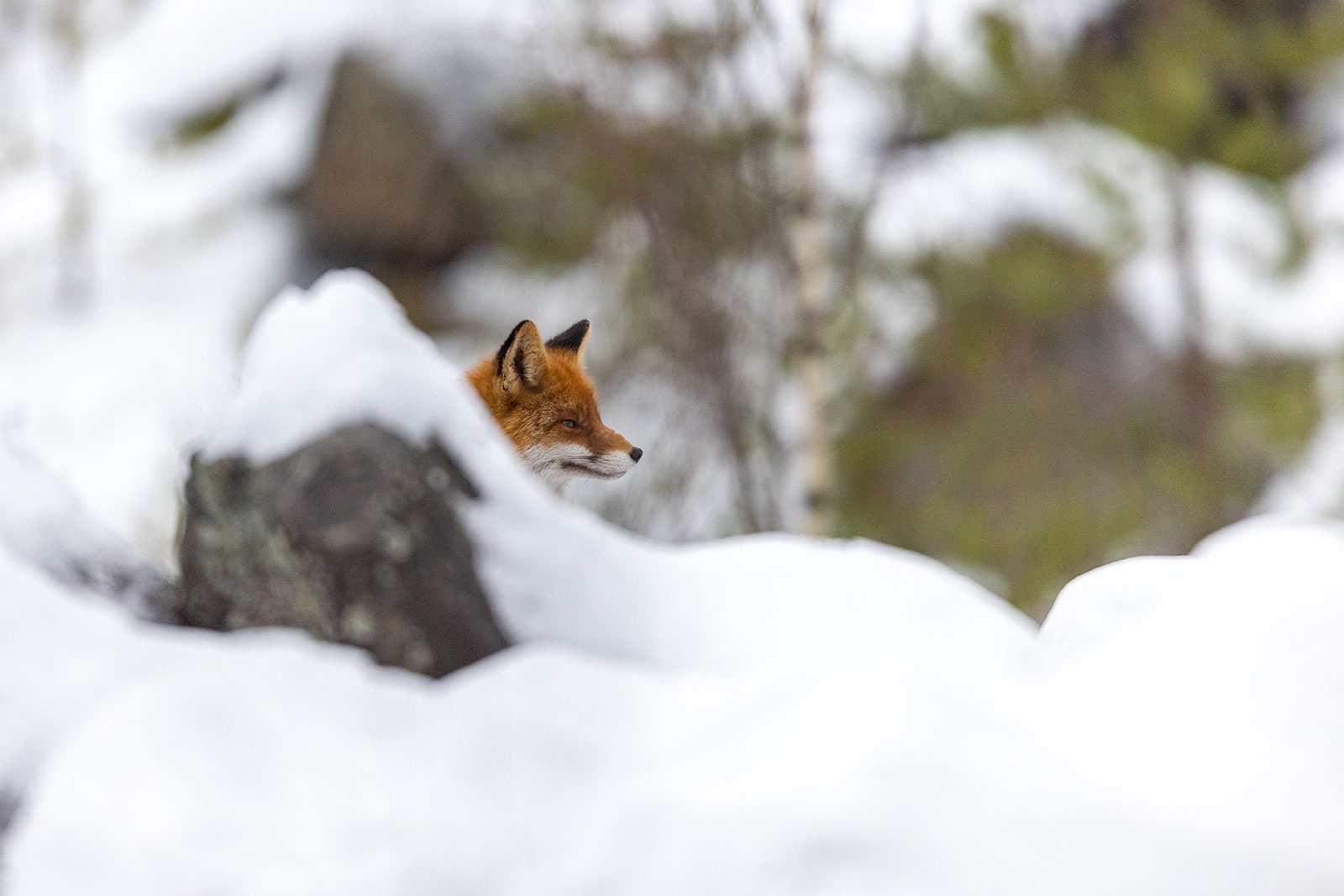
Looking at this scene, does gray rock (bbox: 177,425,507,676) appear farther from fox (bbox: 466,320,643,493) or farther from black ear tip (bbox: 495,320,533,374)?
fox (bbox: 466,320,643,493)

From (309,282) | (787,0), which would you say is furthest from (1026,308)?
(309,282)

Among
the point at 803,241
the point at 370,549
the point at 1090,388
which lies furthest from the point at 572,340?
the point at 1090,388

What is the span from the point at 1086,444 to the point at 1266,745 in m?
8.37

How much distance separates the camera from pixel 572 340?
4.47 meters

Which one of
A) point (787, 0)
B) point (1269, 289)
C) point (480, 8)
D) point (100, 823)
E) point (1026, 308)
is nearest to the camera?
point (100, 823)

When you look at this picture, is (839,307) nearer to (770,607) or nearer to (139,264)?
(770,607)

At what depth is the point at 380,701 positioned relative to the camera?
6.46 ft

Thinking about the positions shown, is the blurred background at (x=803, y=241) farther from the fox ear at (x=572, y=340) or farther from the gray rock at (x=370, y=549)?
the gray rock at (x=370, y=549)

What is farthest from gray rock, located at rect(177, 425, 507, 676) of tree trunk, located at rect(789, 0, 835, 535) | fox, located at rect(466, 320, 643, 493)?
tree trunk, located at rect(789, 0, 835, 535)

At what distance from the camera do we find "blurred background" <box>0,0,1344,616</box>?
24.9 ft

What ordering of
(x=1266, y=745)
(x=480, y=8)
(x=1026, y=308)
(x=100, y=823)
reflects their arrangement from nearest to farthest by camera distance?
(x=100, y=823) < (x=1266, y=745) < (x=1026, y=308) < (x=480, y=8)

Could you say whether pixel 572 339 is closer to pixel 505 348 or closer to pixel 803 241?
pixel 505 348

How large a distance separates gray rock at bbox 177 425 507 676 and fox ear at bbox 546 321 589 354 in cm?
216

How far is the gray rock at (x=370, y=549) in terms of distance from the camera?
214cm
